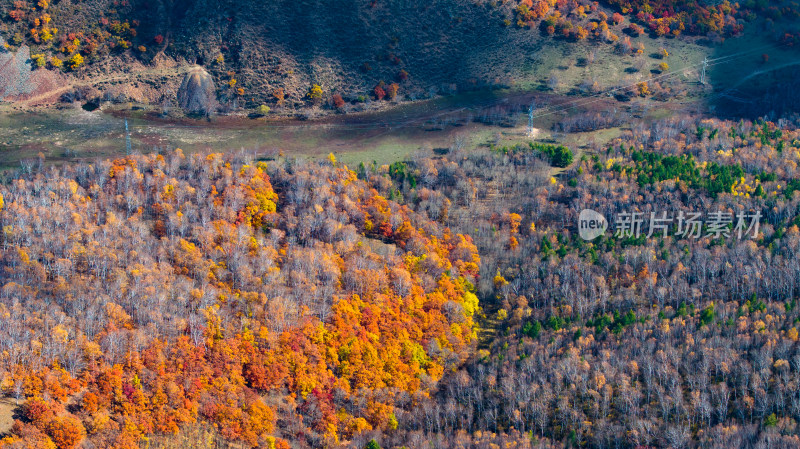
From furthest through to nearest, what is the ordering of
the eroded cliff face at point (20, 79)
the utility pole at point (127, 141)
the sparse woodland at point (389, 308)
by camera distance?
the eroded cliff face at point (20, 79) < the utility pole at point (127, 141) < the sparse woodland at point (389, 308)

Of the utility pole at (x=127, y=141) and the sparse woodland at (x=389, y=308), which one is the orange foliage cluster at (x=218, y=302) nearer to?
the sparse woodland at (x=389, y=308)

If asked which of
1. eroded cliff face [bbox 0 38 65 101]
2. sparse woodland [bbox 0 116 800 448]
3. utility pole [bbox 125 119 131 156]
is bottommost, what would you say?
sparse woodland [bbox 0 116 800 448]

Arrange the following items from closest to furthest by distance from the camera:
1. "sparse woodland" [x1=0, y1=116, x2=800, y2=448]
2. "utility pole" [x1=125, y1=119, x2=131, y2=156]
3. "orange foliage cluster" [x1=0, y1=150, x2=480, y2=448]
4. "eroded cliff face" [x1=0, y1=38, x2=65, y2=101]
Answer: "orange foliage cluster" [x1=0, y1=150, x2=480, y2=448]
"sparse woodland" [x1=0, y1=116, x2=800, y2=448]
"utility pole" [x1=125, y1=119, x2=131, y2=156]
"eroded cliff face" [x1=0, y1=38, x2=65, y2=101]

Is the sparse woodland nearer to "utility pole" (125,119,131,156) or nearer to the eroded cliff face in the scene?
"utility pole" (125,119,131,156)

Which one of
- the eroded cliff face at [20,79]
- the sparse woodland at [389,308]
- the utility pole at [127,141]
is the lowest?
the sparse woodland at [389,308]

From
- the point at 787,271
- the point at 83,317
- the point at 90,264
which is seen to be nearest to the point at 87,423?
the point at 83,317

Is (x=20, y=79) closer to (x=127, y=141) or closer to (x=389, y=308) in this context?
(x=127, y=141)

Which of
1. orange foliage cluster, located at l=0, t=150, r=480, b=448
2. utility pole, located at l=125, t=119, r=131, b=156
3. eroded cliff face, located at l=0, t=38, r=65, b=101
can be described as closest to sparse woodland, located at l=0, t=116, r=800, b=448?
Answer: orange foliage cluster, located at l=0, t=150, r=480, b=448

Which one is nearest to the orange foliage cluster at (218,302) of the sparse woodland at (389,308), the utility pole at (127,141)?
the sparse woodland at (389,308)

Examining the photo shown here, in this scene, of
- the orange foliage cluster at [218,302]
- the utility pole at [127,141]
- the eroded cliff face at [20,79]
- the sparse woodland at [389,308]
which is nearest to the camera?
the orange foliage cluster at [218,302]
